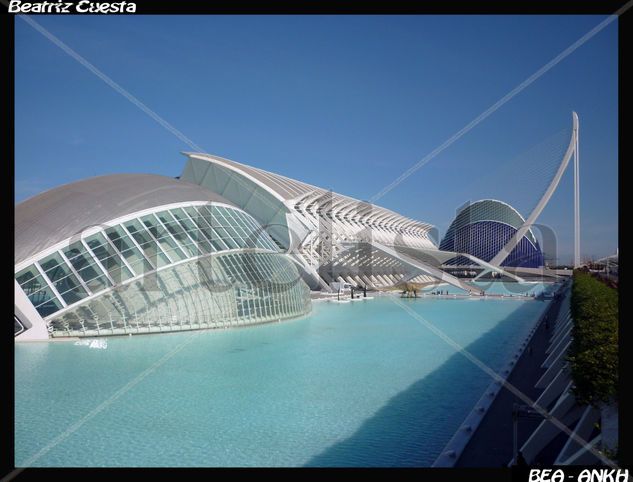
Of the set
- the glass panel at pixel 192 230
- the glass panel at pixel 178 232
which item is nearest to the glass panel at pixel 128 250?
the glass panel at pixel 178 232

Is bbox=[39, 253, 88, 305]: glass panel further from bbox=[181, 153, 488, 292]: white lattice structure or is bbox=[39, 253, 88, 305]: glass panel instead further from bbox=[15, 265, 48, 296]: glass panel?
bbox=[181, 153, 488, 292]: white lattice structure

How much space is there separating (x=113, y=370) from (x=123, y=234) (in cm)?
760

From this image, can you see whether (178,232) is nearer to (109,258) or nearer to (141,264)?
(141,264)

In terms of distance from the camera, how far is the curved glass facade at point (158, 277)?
57.4 feet

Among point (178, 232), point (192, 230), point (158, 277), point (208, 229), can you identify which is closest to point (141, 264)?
point (158, 277)

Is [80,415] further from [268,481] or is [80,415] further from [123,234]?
[123,234]

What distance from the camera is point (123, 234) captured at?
759 inches

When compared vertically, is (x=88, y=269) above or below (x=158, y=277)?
above

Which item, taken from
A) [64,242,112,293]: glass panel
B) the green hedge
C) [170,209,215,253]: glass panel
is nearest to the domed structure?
[170,209,215,253]: glass panel

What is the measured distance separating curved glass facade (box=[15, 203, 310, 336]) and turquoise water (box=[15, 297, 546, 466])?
108cm

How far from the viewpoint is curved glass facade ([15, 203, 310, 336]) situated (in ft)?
57.4

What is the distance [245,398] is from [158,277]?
9.55 metres

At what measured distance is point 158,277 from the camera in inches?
738

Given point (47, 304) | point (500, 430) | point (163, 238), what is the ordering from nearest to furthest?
point (500, 430) → point (47, 304) → point (163, 238)
